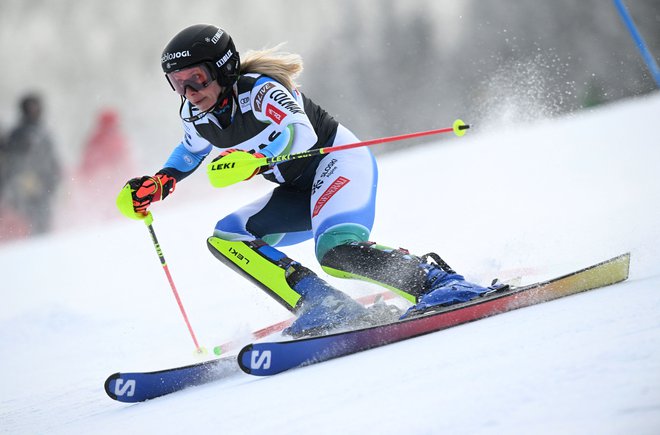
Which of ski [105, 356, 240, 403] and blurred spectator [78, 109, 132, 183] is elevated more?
ski [105, 356, 240, 403]

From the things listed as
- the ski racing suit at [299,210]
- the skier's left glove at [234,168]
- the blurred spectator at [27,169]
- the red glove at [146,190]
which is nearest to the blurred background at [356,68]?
the blurred spectator at [27,169]

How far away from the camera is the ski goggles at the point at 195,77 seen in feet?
10.9

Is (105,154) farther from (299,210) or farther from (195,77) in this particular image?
(195,77)

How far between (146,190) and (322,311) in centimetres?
106

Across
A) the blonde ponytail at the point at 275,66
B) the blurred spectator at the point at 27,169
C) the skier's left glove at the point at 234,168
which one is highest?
the blonde ponytail at the point at 275,66

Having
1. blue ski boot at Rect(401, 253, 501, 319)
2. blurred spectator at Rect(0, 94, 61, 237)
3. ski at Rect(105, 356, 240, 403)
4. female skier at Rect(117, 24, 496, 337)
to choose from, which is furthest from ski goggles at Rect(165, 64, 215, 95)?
blurred spectator at Rect(0, 94, 61, 237)

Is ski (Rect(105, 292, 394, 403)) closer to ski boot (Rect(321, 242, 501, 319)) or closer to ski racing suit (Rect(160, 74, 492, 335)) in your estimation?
ski racing suit (Rect(160, 74, 492, 335))

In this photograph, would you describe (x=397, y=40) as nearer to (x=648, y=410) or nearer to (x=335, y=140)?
(x=335, y=140)

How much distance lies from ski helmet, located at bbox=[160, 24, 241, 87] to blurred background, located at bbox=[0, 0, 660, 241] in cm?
1059

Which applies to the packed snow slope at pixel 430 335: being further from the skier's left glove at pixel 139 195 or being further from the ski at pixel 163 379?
the skier's left glove at pixel 139 195

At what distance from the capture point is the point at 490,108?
16.6 meters

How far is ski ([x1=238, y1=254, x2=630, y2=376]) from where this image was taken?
270 cm

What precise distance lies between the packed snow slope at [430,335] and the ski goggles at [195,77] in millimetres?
1244

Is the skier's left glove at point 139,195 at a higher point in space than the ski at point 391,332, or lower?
higher
